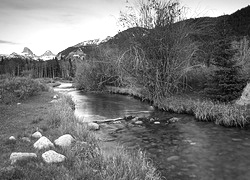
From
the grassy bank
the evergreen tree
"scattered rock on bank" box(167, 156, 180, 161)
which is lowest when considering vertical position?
"scattered rock on bank" box(167, 156, 180, 161)

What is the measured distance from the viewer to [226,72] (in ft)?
54.1

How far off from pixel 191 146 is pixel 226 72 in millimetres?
9133

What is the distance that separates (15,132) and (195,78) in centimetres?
2131

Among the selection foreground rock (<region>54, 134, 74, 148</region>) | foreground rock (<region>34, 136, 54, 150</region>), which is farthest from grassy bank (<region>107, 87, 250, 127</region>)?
foreground rock (<region>34, 136, 54, 150</region>)

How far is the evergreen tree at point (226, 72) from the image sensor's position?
16250mm

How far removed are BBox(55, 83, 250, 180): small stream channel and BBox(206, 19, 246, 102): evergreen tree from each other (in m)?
4.13

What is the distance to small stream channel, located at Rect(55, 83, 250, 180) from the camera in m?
7.15

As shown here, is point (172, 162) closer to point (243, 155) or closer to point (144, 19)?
point (243, 155)

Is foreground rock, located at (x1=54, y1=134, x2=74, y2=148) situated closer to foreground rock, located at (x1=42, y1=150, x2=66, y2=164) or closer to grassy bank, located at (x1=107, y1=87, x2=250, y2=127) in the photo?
foreground rock, located at (x1=42, y1=150, x2=66, y2=164)

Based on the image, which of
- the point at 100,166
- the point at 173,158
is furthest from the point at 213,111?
the point at 100,166

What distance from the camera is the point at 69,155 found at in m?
6.32

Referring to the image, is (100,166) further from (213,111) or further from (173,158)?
(213,111)

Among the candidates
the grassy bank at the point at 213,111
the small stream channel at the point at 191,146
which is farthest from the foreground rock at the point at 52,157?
the grassy bank at the point at 213,111

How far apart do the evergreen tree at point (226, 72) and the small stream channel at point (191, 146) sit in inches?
163
